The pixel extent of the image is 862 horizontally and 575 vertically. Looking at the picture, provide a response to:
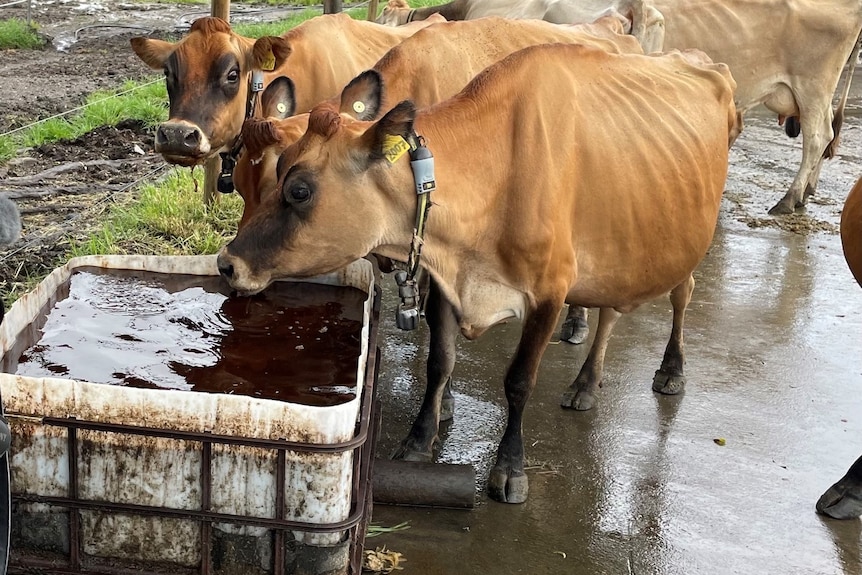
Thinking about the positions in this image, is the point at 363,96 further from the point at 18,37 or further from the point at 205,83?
the point at 18,37

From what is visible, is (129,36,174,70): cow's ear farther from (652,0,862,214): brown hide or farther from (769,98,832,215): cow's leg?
(652,0,862,214): brown hide

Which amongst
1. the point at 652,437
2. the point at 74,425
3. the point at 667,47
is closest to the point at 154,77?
the point at 667,47

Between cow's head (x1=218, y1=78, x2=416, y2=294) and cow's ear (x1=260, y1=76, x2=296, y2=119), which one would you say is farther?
cow's ear (x1=260, y1=76, x2=296, y2=119)

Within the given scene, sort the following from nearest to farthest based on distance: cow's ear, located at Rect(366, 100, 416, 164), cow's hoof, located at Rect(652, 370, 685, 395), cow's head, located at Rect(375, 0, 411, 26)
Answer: cow's ear, located at Rect(366, 100, 416, 164)
cow's hoof, located at Rect(652, 370, 685, 395)
cow's head, located at Rect(375, 0, 411, 26)

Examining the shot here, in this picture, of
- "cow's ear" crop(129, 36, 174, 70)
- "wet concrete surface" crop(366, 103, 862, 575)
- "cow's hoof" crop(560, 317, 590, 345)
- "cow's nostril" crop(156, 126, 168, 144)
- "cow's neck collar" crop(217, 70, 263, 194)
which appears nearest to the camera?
"wet concrete surface" crop(366, 103, 862, 575)

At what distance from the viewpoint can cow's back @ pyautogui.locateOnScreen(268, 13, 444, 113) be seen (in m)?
5.37

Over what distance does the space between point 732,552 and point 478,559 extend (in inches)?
35.7

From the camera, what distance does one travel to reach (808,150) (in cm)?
840

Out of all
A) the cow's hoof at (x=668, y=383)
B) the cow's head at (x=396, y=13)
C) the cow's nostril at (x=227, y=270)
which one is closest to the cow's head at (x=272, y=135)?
the cow's nostril at (x=227, y=270)

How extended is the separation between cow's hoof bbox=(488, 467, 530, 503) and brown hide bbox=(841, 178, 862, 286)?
162cm

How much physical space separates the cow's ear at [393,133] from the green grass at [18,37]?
1265 centimetres

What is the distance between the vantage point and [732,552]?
353 centimetres

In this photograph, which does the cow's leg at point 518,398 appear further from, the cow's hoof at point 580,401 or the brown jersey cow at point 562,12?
the brown jersey cow at point 562,12

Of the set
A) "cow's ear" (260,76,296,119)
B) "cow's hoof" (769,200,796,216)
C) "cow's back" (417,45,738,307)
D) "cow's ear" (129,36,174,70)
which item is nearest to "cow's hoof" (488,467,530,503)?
"cow's back" (417,45,738,307)
